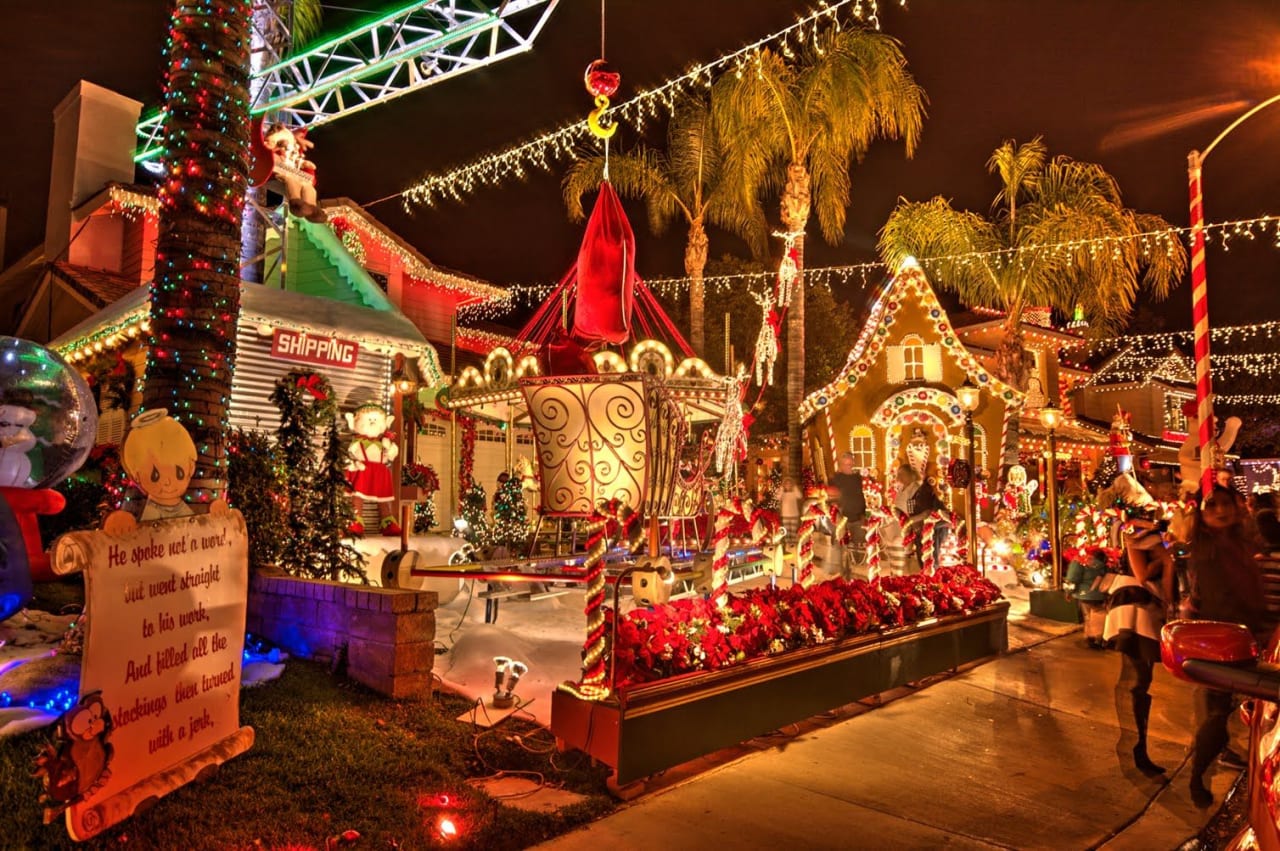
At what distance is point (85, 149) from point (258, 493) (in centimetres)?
1284

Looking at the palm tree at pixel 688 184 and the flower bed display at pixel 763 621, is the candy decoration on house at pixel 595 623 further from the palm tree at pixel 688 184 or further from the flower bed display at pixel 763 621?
the palm tree at pixel 688 184

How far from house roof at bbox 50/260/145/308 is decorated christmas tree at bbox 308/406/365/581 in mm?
7627

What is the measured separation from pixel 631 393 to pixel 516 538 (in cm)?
525

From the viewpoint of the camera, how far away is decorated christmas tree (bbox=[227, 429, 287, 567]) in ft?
25.3

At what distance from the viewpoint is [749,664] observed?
6238 millimetres

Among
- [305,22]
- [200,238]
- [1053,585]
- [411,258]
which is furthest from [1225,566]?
[411,258]

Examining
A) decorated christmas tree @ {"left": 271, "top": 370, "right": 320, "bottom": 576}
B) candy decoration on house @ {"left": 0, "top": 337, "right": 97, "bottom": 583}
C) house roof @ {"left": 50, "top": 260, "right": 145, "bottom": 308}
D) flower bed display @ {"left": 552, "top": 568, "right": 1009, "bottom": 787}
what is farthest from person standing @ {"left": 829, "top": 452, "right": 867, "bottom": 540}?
house roof @ {"left": 50, "top": 260, "right": 145, "bottom": 308}

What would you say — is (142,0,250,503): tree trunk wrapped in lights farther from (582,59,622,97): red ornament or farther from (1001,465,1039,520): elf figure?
(1001,465,1039,520): elf figure

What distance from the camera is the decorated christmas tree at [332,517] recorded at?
336 inches

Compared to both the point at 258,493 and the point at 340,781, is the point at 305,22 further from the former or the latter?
the point at 340,781

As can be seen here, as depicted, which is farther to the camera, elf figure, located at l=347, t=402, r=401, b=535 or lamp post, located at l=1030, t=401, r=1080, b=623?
lamp post, located at l=1030, t=401, r=1080, b=623

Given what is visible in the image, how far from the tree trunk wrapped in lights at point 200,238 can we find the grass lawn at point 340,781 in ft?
5.66

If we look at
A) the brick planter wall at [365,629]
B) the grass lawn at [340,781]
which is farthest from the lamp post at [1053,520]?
the brick planter wall at [365,629]

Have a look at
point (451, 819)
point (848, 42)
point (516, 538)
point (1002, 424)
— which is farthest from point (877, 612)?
point (848, 42)
